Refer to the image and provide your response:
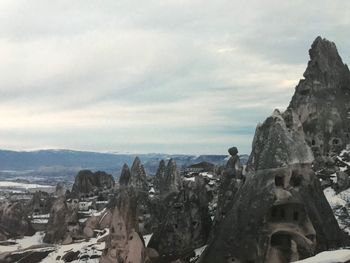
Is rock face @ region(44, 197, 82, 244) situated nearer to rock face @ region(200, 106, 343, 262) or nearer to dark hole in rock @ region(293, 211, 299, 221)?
rock face @ region(200, 106, 343, 262)

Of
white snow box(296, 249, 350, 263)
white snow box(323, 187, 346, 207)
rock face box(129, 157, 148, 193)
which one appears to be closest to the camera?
white snow box(296, 249, 350, 263)

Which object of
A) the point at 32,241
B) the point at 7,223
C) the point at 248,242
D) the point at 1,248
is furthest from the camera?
the point at 7,223

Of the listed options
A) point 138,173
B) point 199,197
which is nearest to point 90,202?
point 138,173

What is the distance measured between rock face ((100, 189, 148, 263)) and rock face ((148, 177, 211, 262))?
263 cm

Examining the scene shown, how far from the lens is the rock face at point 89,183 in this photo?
258 ft

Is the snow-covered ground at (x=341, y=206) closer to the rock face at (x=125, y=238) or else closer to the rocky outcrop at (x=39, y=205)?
the rock face at (x=125, y=238)

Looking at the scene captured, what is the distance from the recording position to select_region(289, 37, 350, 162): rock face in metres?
53.3

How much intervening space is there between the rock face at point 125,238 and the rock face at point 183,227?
8.62ft

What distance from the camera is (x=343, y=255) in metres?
7.86

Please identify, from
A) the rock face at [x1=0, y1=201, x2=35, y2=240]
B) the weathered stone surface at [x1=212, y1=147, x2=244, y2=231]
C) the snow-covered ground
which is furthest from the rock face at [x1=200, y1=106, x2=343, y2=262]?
the rock face at [x1=0, y1=201, x2=35, y2=240]

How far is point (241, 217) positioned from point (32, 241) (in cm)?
3063

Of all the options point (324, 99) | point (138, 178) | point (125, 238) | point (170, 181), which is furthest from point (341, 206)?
point (138, 178)

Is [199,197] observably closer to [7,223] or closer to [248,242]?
[248,242]

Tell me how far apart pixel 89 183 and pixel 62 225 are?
28.4 metres
